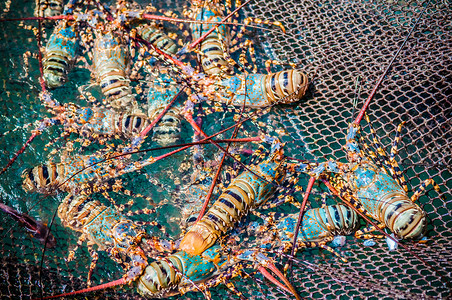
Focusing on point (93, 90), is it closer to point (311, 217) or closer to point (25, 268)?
point (25, 268)

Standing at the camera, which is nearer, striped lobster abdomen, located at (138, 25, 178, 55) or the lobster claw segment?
the lobster claw segment

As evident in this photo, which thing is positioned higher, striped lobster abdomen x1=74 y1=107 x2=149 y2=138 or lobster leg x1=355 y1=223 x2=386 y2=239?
striped lobster abdomen x1=74 y1=107 x2=149 y2=138

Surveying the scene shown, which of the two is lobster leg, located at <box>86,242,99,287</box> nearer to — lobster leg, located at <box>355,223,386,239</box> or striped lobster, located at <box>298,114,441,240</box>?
striped lobster, located at <box>298,114,441,240</box>

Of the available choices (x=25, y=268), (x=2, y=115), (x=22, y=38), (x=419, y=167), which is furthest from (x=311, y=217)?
(x=22, y=38)

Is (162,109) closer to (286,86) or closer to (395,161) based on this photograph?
(286,86)

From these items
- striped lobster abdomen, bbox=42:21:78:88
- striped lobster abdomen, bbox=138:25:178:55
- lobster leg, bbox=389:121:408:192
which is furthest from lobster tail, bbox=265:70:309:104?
striped lobster abdomen, bbox=42:21:78:88

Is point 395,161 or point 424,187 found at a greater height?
point 395,161

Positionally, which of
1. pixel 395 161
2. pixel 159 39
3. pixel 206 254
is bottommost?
pixel 206 254

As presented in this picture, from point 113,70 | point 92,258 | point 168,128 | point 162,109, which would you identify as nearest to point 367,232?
point 168,128

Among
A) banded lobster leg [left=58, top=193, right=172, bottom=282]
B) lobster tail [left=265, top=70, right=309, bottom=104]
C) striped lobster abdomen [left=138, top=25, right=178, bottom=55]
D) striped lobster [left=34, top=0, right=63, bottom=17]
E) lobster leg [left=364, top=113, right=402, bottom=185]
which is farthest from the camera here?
striped lobster [left=34, top=0, right=63, bottom=17]
